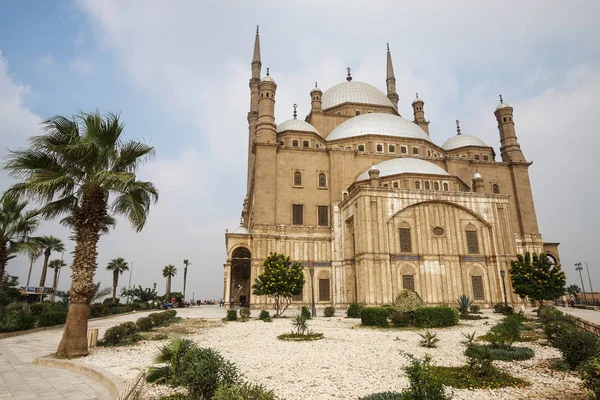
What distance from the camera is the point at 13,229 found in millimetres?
16578

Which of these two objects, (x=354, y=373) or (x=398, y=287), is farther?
(x=398, y=287)

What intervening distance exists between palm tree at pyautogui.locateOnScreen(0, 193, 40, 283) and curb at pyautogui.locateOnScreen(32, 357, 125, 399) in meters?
8.99

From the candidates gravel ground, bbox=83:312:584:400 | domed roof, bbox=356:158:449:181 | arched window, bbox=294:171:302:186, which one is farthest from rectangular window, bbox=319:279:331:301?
gravel ground, bbox=83:312:584:400

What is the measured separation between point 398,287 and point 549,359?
58.9 ft

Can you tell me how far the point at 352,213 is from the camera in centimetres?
3006

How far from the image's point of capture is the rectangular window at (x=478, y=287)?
28359 millimetres

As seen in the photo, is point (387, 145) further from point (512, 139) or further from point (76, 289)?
point (76, 289)

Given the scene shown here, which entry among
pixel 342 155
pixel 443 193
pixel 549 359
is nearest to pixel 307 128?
pixel 342 155

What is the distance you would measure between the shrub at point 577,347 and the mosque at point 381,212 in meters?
18.2

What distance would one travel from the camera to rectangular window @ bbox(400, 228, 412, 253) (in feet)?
92.5

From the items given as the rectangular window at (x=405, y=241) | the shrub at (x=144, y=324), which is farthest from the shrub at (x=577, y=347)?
the rectangular window at (x=405, y=241)

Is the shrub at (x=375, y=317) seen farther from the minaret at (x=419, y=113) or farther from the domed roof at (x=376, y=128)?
the minaret at (x=419, y=113)

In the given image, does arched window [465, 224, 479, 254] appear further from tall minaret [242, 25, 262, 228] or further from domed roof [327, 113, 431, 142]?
tall minaret [242, 25, 262, 228]

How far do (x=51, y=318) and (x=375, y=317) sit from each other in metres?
15.8
